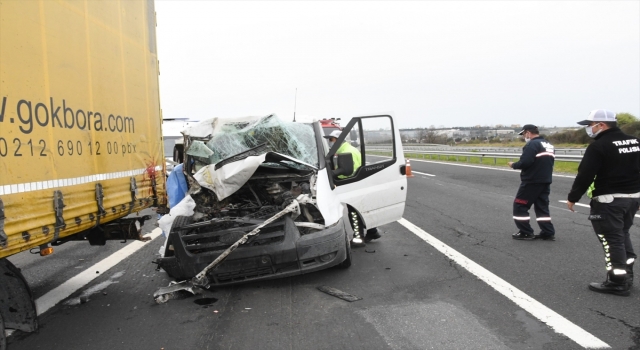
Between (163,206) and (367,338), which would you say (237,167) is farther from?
(367,338)

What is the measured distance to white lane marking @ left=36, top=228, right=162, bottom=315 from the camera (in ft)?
16.7

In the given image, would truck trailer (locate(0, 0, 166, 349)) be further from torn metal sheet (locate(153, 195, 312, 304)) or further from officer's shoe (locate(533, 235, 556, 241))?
officer's shoe (locate(533, 235, 556, 241))

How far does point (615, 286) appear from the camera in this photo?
462 centimetres

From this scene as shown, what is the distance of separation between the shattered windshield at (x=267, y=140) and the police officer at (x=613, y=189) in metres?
3.08

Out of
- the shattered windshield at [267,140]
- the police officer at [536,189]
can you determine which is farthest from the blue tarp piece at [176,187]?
the police officer at [536,189]

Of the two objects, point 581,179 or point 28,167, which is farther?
point 581,179

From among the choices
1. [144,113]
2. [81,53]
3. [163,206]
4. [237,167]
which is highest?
[81,53]

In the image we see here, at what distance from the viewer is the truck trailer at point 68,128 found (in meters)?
3.19

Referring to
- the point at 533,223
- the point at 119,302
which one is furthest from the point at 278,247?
the point at 533,223

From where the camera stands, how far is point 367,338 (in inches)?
150

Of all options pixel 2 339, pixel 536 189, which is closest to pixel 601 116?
pixel 536 189

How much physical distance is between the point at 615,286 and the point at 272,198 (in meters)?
3.73

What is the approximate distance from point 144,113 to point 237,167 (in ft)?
4.14

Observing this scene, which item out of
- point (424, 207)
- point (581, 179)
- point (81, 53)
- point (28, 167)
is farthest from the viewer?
point (424, 207)
